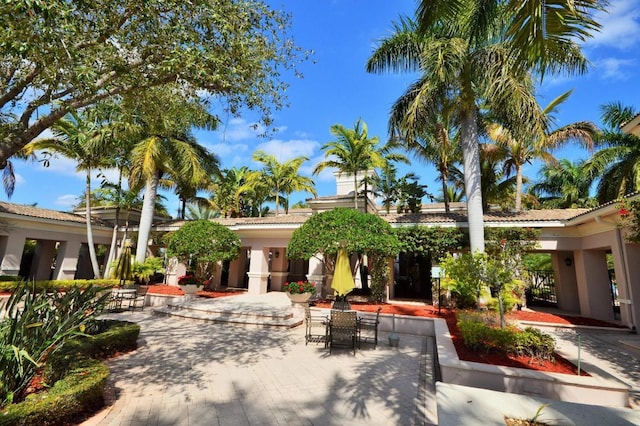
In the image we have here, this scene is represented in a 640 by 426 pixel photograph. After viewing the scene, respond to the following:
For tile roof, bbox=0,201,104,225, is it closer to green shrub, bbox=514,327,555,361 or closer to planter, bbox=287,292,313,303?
planter, bbox=287,292,313,303

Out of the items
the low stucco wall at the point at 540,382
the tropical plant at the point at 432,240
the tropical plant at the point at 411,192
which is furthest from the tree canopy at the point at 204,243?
the low stucco wall at the point at 540,382

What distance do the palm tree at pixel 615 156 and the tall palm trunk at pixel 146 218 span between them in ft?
90.0

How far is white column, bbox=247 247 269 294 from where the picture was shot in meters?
17.7

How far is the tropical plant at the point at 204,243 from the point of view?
1603cm

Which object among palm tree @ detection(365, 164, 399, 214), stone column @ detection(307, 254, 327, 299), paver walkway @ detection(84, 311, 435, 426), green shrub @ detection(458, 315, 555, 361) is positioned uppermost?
palm tree @ detection(365, 164, 399, 214)

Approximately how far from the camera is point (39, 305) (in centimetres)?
488

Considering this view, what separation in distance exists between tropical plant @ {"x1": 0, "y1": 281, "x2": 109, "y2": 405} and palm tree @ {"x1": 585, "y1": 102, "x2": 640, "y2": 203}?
22822mm

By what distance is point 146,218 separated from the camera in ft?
65.0

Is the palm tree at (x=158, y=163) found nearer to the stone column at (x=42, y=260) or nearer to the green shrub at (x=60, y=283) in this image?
the green shrub at (x=60, y=283)

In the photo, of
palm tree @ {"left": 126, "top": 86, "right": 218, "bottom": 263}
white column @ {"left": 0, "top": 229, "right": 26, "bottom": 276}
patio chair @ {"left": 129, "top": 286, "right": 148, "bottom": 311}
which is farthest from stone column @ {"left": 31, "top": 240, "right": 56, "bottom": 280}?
patio chair @ {"left": 129, "top": 286, "right": 148, "bottom": 311}

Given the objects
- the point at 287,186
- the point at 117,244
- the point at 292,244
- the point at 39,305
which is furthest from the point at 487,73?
the point at 117,244

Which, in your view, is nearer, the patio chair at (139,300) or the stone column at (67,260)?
the patio chair at (139,300)

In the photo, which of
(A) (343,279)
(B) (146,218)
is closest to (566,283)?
A: (A) (343,279)

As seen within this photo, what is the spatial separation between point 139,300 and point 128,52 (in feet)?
41.3
